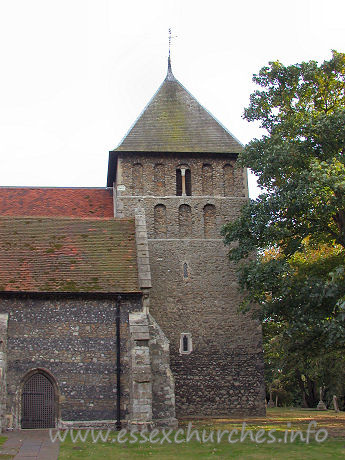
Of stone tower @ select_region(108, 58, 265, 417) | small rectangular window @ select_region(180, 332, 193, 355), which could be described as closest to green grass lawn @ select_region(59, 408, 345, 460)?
stone tower @ select_region(108, 58, 265, 417)

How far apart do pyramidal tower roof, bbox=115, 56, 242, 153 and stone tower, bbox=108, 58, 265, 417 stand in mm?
48

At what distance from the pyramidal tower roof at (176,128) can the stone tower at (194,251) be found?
48 mm

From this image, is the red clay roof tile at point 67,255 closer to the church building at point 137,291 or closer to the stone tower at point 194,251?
the church building at point 137,291

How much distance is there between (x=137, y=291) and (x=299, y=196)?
241 inches

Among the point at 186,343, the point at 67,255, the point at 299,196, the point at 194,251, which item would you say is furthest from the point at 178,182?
the point at 299,196

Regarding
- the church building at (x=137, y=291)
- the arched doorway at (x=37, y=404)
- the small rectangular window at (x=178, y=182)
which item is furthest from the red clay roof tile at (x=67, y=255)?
the small rectangular window at (x=178, y=182)

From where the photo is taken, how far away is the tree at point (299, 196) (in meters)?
18.6

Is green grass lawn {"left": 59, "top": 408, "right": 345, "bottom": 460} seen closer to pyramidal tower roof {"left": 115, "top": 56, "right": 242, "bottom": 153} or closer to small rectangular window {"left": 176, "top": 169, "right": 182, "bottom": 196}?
small rectangular window {"left": 176, "top": 169, "right": 182, "bottom": 196}

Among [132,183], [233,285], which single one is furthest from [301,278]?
[132,183]

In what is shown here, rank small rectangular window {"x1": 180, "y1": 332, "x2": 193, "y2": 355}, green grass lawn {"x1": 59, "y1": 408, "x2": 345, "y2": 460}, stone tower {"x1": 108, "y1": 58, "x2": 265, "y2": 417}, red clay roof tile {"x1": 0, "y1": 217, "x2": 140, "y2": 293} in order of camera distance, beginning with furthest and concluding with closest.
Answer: small rectangular window {"x1": 180, "y1": 332, "x2": 193, "y2": 355} → stone tower {"x1": 108, "y1": 58, "x2": 265, "y2": 417} → red clay roof tile {"x1": 0, "y1": 217, "x2": 140, "y2": 293} → green grass lawn {"x1": 59, "y1": 408, "x2": 345, "y2": 460}

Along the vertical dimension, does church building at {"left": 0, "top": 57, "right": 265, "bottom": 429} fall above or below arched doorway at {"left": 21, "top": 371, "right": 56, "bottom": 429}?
above

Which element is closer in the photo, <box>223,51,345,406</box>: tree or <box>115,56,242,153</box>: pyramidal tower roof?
<box>223,51,345,406</box>: tree

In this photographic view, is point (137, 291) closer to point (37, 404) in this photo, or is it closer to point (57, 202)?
point (37, 404)

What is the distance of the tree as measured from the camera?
18641 millimetres
